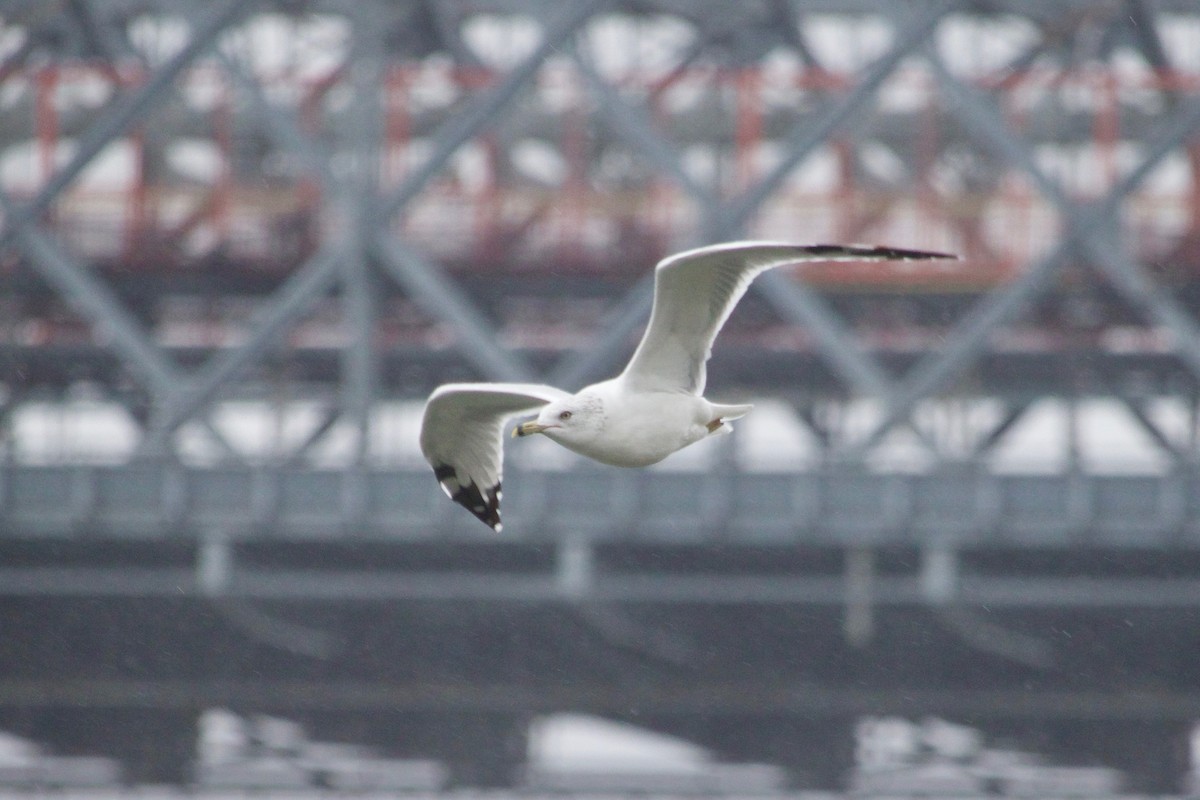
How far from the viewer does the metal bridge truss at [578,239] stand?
33.2m

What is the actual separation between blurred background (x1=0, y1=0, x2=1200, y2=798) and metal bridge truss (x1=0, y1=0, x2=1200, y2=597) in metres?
0.11

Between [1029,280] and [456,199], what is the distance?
13.0 metres

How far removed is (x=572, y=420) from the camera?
512 inches

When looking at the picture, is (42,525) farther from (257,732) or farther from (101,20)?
(101,20)

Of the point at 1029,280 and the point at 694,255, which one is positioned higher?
the point at 1029,280

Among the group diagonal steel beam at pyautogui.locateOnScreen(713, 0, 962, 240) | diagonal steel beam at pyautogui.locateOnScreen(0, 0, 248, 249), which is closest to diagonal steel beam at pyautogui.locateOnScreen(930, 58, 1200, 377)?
diagonal steel beam at pyautogui.locateOnScreen(713, 0, 962, 240)

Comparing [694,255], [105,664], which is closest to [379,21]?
[105,664]

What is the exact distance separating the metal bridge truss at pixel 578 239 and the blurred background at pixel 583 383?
0.11 metres

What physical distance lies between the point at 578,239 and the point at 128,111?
848cm

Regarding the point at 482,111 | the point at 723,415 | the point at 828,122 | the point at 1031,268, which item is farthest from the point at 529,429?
the point at 1031,268

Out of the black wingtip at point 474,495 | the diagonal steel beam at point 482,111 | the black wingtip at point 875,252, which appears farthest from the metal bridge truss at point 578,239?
the black wingtip at point 875,252

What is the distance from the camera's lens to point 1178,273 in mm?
41688

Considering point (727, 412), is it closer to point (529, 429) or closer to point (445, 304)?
point (529, 429)

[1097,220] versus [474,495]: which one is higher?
[1097,220]
